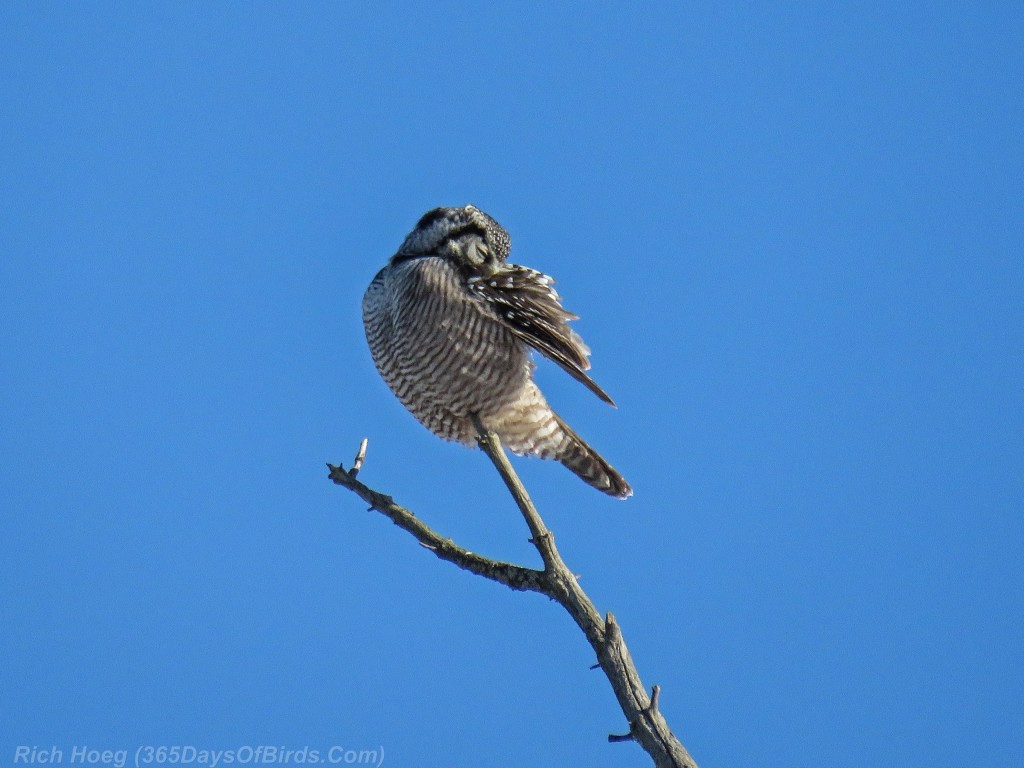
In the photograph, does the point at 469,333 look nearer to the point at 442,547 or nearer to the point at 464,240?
the point at 464,240

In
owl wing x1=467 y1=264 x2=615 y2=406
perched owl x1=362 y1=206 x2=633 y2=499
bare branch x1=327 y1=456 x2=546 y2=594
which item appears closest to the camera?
bare branch x1=327 y1=456 x2=546 y2=594

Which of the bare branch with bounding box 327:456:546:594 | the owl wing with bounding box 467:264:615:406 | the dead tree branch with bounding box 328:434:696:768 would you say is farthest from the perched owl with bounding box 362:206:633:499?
the bare branch with bounding box 327:456:546:594

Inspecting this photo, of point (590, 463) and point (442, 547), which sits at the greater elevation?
point (590, 463)

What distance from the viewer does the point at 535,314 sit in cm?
609

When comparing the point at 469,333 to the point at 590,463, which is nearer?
the point at 469,333

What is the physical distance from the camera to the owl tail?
6.74m

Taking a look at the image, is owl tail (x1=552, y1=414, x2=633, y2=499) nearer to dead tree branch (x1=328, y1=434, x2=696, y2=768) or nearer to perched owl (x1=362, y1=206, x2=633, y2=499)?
perched owl (x1=362, y1=206, x2=633, y2=499)

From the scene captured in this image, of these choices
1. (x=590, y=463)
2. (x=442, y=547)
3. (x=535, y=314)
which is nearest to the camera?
(x=442, y=547)

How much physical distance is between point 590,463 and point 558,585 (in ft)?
8.00

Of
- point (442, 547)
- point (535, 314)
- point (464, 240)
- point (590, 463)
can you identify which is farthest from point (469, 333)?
point (442, 547)

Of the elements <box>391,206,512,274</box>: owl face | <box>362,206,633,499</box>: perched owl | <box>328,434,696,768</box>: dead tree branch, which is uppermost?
<box>391,206,512,274</box>: owl face

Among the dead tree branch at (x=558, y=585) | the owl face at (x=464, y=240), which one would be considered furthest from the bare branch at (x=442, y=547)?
the owl face at (x=464, y=240)

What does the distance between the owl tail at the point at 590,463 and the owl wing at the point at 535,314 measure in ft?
2.69

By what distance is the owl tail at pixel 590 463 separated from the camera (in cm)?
674
